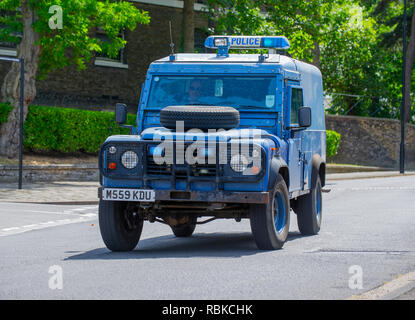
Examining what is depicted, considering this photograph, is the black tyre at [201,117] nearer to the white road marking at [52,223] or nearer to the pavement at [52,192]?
the white road marking at [52,223]

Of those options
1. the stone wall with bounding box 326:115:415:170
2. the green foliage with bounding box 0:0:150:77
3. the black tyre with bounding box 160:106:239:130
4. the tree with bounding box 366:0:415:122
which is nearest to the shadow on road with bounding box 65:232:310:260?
the black tyre with bounding box 160:106:239:130

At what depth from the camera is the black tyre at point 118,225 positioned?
1133 cm

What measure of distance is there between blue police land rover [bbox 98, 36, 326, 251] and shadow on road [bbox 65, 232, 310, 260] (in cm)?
28

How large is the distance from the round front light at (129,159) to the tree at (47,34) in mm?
13803

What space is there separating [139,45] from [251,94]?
25678mm

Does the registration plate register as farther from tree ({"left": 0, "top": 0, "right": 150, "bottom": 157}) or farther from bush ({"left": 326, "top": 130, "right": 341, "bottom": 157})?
bush ({"left": 326, "top": 130, "right": 341, "bottom": 157})

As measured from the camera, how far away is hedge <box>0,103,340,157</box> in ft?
88.7

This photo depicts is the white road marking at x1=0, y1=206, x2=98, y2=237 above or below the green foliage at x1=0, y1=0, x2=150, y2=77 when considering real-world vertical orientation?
below

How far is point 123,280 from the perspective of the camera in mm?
8836

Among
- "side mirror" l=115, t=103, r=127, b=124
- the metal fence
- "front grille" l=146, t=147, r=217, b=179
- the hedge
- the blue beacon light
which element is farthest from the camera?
the metal fence

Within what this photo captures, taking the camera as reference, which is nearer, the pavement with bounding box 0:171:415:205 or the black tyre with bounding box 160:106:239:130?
the black tyre with bounding box 160:106:239:130

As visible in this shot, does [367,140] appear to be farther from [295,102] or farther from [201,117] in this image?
Result: [201,117]

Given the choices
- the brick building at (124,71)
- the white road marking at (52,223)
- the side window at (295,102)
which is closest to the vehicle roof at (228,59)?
the side window at (295,102)

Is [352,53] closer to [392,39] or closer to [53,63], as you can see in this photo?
A: [392,39]
